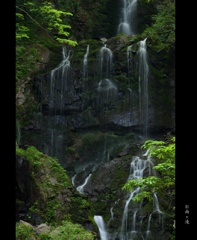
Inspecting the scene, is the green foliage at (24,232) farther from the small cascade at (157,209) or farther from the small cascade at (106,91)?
the small cascade at (106,91)

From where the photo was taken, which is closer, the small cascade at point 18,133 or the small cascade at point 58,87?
the small cascade at point 18,133

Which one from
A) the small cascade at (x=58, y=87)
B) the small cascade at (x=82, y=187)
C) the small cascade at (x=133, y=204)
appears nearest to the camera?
the small cascade at (x=133, y=204)

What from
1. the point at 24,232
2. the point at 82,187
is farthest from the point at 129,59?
the point at 24,232

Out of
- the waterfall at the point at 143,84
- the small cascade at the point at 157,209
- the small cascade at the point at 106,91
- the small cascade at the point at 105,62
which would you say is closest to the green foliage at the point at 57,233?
the small cascade at the point at 157,209

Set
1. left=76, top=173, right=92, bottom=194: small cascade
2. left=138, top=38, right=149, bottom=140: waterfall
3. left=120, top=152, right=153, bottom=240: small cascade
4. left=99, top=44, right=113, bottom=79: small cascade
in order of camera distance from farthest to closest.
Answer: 1. left=99, top=44, right=113, bottom=79: small cascade
2. left=138, top=38, right=149, bottom=140: waterfall
3. left=76, top=173, right=92, bottom=194: small cascade
4. left=120, top=152, right=153, bottom=240: small cascade

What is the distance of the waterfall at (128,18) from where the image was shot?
20.6 m

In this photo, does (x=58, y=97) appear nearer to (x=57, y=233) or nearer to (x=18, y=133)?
(x=18, y=133)

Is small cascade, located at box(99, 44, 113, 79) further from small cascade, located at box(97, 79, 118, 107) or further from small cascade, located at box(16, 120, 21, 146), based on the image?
small cascade, located at box(16, 120, 21, 146)

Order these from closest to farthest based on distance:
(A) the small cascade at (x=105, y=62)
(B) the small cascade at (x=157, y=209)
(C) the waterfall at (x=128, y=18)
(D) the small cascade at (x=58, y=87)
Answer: (B) the small cascade at (x=157, y=209) → (D) the small cascade at (x=58, y=87) → (A) the small cascade at (x=105, y=62) → (C) the waterfall at (x=128, y=18)

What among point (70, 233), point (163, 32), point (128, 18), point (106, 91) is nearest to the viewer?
point (70, 233)

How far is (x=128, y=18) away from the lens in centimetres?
2095

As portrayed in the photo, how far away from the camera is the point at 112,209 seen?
12516 millimetres

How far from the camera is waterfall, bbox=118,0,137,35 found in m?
20.6

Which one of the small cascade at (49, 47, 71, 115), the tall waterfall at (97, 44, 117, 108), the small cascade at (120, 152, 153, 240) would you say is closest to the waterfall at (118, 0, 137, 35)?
the tall waterfall at (97, 44, 117, 108)
